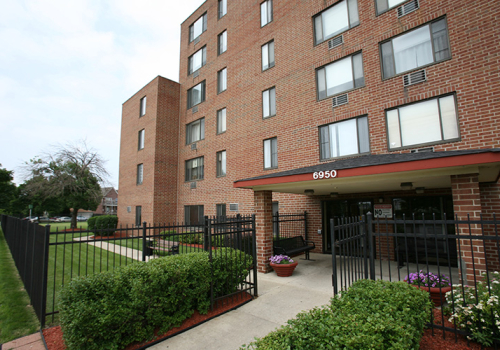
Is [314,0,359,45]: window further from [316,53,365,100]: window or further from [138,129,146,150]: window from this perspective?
[138,129,146,150]: window

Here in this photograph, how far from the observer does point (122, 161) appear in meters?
24.9

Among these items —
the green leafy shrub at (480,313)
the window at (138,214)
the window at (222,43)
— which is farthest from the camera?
the window at (138,214)

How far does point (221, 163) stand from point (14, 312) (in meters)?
12.9

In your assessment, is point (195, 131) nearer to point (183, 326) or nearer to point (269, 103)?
point (269, 103)

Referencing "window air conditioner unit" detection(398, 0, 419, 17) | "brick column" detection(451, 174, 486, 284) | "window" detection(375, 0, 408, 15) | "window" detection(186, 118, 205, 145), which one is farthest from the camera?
"window" detection(186, 118, 205, 145)

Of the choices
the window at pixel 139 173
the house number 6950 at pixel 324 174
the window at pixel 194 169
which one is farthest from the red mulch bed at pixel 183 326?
the window at pixel 139 173

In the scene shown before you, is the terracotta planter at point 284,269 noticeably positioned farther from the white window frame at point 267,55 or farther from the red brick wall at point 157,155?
the red brick wall at point 157,155

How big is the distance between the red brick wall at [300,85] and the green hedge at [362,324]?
7.31 metres

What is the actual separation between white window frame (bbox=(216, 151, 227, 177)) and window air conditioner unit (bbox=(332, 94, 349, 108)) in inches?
314

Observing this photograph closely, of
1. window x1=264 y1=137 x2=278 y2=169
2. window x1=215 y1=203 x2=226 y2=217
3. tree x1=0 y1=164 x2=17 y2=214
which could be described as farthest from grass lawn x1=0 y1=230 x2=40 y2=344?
tree x1=0 y1=164 x2=17 y2=214

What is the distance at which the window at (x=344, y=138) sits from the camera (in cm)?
1073

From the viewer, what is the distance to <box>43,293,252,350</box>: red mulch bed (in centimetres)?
405

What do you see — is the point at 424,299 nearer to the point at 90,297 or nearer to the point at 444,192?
the point at 90,297

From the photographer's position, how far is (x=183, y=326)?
473 cm
